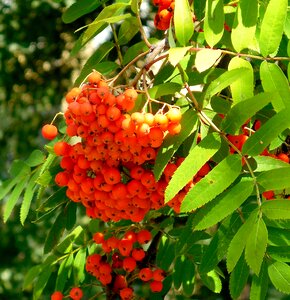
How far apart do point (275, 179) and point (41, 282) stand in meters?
1.01

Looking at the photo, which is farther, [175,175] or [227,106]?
[227,106]

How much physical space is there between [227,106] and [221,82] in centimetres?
10

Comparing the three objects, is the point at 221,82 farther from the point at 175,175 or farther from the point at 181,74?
the point at 175,175

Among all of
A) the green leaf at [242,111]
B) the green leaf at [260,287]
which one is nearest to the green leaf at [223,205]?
the green leaf at [242,111]

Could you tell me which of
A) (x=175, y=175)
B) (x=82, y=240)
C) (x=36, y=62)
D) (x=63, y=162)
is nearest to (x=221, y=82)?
(x=175, y=175)

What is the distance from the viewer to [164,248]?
200cm

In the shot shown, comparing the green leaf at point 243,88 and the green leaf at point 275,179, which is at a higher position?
the green leaf at point 243,88

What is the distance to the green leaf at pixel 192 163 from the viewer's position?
1230 millimetres

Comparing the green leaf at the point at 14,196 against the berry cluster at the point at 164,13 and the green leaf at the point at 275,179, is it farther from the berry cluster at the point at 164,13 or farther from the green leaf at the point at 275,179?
the green leaf at the point at 275,179

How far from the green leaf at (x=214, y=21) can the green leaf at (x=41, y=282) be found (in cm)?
101

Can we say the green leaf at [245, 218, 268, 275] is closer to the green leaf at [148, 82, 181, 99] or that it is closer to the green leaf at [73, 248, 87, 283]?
the green leaf at [148, 82, 181, 99]

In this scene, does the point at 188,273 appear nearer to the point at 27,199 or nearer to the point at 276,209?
the point at 27,199

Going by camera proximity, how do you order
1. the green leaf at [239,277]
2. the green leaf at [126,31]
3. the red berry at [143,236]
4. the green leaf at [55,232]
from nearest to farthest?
the green leaf at [239,277] → the green leaf at [126,31] → the red berry at [143,236] → the green leaf at [55,232]

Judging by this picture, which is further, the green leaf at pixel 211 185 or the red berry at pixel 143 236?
the red berry at pixel 143 236
